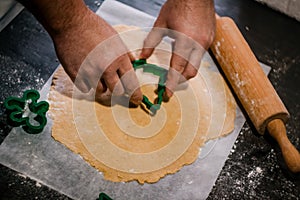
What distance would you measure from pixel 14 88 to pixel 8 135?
0.52ft

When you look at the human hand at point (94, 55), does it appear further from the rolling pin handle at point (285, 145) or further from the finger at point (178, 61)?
the rolling pin handle at point (285, 145)

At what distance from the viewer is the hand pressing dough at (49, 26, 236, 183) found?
4.50ft

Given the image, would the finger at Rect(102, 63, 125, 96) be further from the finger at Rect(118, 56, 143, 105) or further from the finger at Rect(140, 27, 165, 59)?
the finger at Rect(140, 27, 165, 59)

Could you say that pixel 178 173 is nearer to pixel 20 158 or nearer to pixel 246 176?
pixel 246 176

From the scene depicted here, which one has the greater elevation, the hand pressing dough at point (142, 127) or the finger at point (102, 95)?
the finger at point (102, 95)

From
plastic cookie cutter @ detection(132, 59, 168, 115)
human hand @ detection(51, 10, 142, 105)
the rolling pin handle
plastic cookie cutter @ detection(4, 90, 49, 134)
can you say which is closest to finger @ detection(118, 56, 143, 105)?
human hand @ detection(51, 10, 142, 105)

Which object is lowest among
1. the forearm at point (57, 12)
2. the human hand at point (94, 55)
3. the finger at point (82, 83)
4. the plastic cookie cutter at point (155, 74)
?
the plastic cookie cutter at point (155, 74)

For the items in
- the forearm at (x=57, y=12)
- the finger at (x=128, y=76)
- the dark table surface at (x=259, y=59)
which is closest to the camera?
the forearm at (x=57, y=12)

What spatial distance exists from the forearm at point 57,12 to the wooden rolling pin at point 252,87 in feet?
1.55

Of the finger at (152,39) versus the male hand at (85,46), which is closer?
the male hand at (85,46)

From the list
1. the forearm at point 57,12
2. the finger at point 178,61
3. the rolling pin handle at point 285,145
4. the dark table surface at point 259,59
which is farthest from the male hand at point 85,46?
the rolling pin handle at point 285,145

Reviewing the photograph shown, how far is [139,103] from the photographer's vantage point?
1.43 metres

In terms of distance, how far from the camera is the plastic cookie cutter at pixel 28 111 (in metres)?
1.38

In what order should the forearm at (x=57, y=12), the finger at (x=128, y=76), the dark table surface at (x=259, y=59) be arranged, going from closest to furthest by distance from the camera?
the forearm at (x=57, y=12), the finger at (x=128, y=76), the dark table surface at (x=259, y=59)
